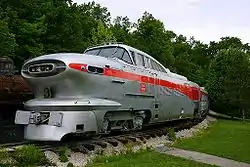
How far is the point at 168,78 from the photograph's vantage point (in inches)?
642

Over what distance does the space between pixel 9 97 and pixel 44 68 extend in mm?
3811

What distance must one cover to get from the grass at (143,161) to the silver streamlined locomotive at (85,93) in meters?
0.97

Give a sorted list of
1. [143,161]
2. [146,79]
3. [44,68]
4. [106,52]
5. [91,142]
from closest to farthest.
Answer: [143,161] < [44,68] < [91,142] < [106,52] < [146,79]

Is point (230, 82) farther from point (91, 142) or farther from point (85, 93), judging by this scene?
point (85, 93)

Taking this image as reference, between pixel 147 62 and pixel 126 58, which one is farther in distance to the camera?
pixel 147 62

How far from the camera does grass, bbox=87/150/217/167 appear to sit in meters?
9.49

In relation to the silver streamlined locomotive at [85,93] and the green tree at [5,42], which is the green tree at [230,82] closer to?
the green tree at [5,42]

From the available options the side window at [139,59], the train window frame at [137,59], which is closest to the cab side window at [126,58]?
the train window frame at [137,59]

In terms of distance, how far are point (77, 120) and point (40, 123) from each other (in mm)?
923

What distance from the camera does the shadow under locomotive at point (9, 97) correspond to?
44.7ft

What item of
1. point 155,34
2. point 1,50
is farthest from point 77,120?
point 155,34

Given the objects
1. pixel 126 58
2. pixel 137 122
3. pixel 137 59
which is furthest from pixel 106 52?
pixel 137 122

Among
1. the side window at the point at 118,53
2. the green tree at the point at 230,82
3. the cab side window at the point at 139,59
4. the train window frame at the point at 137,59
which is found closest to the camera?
the side window at the point at 118,53

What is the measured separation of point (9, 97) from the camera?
1388cm
